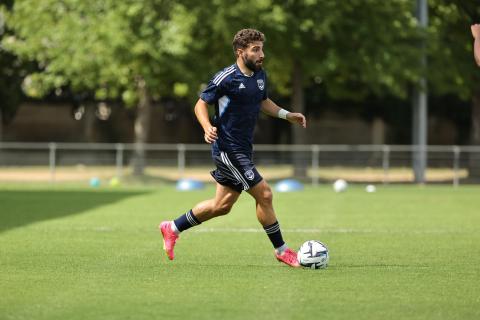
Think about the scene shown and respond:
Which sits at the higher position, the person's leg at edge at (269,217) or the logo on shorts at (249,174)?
the logo on shorts at (249,174)

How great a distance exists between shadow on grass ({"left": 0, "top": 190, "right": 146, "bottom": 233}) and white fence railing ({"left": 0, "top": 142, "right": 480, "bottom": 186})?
877 cm

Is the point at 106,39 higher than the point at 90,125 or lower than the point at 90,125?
higher

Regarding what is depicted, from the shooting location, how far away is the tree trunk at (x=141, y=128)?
37.6 metres

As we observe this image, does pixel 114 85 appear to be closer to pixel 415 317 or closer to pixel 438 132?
pixel 438 132

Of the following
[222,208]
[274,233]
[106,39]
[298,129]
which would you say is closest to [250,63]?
[222,208]

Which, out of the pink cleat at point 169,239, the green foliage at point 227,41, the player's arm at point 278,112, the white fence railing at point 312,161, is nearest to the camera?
the player's arm at point 278,112

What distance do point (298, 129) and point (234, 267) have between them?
28471 mm

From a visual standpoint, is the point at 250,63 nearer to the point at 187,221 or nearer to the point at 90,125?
the point at 187,221

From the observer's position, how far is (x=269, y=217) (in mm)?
11117

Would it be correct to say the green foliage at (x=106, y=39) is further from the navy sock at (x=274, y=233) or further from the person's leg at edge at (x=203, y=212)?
the navy sock at (x=274, y=233)

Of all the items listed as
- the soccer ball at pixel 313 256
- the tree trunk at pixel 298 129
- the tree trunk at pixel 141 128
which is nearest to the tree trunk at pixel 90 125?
the tree trunk at pixel 141 128

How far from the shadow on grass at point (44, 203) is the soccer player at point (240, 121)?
573 cm

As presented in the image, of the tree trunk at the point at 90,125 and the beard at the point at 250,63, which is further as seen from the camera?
the tree trunk at the point at 90,125

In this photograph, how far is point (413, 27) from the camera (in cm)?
3641
